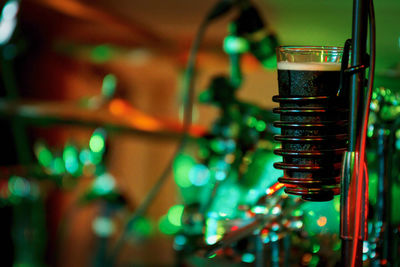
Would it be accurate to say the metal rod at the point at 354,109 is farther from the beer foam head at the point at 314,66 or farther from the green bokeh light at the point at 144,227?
the green bokeh light at the point at 144,227

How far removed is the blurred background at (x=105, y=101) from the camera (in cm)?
97

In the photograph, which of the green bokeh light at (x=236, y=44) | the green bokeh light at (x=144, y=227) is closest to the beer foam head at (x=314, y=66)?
the green bokeh light at (x=236, y=44)

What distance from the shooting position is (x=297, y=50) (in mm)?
347

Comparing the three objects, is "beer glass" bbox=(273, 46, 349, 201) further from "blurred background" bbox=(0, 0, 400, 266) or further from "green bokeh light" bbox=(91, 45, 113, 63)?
"green bokeh light" bbox=(91, 45, 113, 63)

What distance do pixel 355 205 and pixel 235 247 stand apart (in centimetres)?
19

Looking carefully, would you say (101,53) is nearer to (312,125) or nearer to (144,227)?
(144,227)

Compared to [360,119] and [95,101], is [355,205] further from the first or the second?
[95,101]

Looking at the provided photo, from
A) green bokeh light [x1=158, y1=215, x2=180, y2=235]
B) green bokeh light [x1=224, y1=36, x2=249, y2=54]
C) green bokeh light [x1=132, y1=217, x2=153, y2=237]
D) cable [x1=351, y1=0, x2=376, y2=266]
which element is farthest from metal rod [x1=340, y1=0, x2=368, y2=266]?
green bokeh light [x1=132, y1=217, x2=153, y2=237]

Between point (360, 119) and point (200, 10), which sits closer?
point (360, 119)

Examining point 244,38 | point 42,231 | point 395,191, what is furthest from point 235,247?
point 42,231

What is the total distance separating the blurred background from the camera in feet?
3.17

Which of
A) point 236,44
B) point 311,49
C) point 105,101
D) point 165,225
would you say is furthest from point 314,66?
point 165,225

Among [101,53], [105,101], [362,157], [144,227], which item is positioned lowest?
[144,227]

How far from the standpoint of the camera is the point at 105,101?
1211 millimetres
